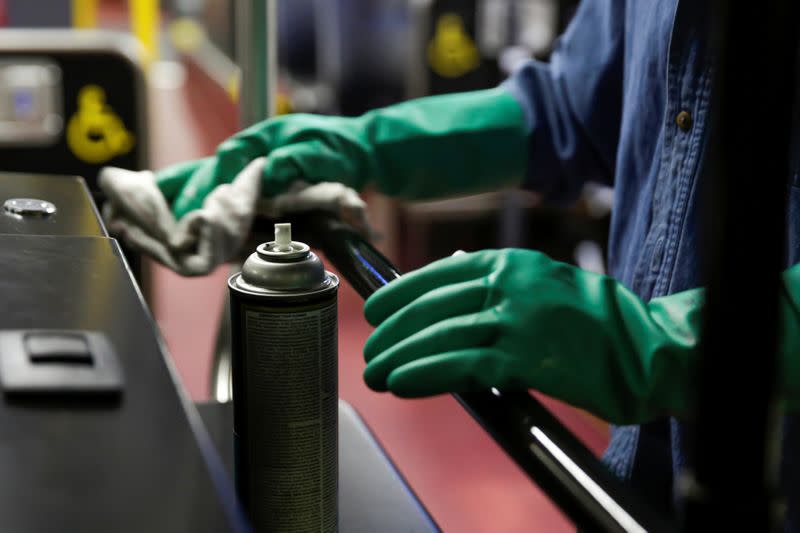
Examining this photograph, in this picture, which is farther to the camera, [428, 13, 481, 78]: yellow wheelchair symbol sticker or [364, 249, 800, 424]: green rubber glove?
[428, 13, 481, 78]: yellow wheelchair symbol sticker

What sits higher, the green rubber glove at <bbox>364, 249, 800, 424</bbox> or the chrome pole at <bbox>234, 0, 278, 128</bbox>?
the chrome pole at <bbox>234, 0, 278, 128</bbox>

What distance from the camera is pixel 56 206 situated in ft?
3.24

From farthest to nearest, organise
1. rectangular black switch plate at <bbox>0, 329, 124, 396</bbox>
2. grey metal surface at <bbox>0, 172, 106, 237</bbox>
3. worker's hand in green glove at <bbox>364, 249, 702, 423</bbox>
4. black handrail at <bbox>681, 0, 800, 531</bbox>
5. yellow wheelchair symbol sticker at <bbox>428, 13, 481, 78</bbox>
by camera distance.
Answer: yellow wheelchair symbol sticker at <bbox>428, 13, 481, 78</bbox>
grey metal surface at <bbox>0, 172, 106, 237</bbox>
worker's hand in green glove at <bbox>364, 249, 702, 423</bbox>
rectangular black switch plate at <bbox>0, 329, 124, 396</bbox>
black handrail at <bbox>681, 0, 800, 531</bbox>

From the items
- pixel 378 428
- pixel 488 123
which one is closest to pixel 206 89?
pixel 378 428

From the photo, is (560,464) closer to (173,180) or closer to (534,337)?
(534,337)

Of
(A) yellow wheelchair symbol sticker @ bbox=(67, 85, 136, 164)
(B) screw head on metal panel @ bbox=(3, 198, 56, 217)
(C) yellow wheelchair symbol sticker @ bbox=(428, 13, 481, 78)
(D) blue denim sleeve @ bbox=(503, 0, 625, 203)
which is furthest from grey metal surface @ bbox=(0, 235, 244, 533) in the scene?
(C) yellow wheelchair symbol sticker @ bbox=(428, 13, 481, 78)

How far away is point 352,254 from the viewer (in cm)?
102

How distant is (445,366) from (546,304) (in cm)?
10

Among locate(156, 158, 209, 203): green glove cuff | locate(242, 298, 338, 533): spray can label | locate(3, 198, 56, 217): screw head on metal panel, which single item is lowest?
locate(242, 298, 338, 533): spray can label

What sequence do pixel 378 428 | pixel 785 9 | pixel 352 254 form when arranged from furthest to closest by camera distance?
pixel 378 428
pixel 352 254
pixel 785 9

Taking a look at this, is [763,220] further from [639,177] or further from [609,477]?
[639,177]

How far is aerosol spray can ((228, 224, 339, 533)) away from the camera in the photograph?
0.78 metres

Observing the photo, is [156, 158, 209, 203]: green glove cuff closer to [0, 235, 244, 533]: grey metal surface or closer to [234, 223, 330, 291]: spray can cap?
[234, 223, 330, 291]: spray can cap

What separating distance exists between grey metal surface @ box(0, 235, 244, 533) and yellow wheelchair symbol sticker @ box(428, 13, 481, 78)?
3.72m
